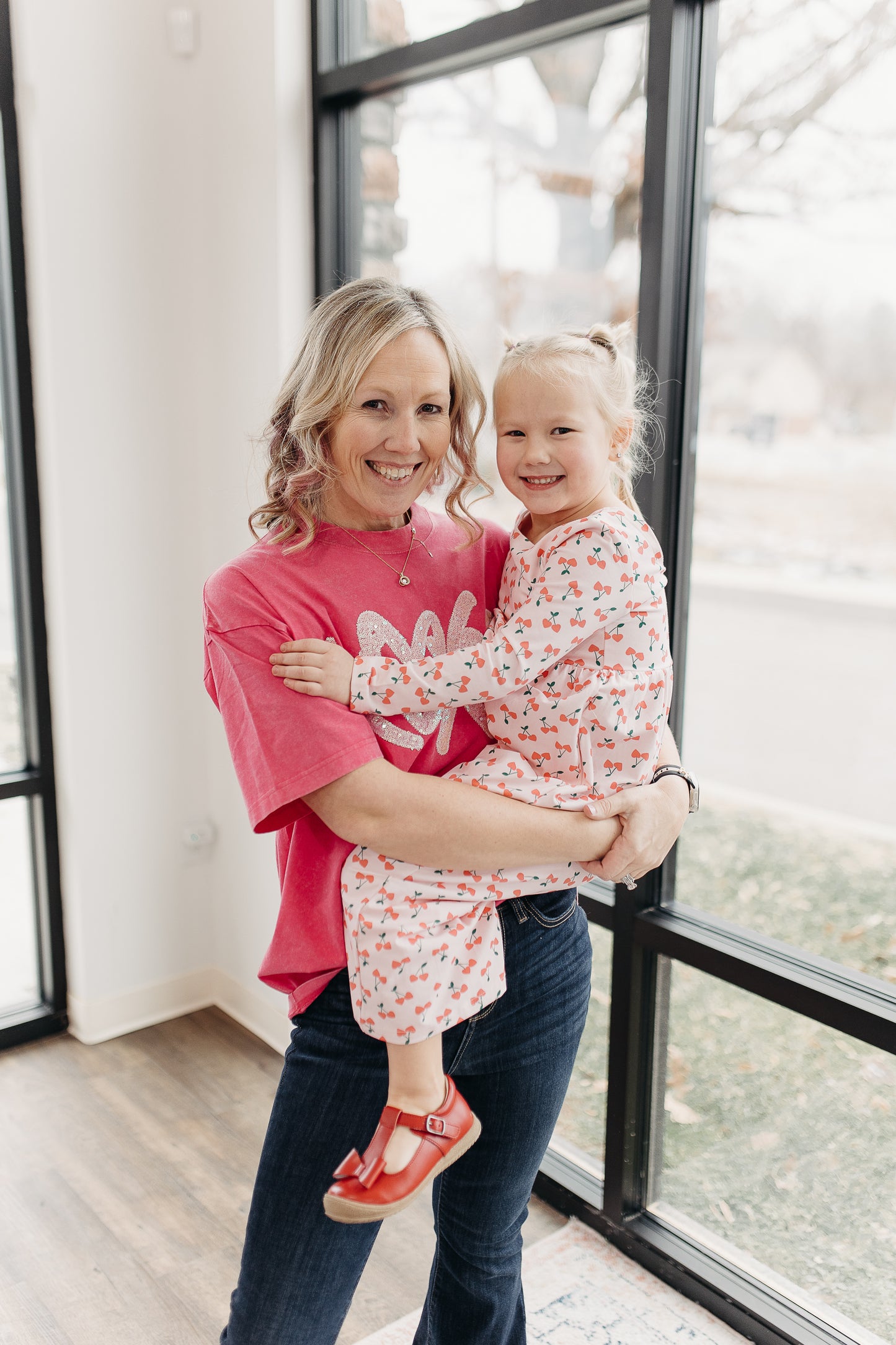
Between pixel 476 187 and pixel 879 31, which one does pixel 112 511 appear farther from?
pixel 879 31

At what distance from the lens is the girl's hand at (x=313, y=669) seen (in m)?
1.20

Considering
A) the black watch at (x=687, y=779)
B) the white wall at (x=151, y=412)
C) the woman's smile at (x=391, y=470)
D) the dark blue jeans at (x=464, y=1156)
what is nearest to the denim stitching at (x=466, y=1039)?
the dark blue jeans at (x=464, y=1156)

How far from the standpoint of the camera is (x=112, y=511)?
8.62 ft

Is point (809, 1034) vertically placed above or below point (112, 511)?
below

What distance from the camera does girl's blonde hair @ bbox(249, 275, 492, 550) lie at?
4.09 ft

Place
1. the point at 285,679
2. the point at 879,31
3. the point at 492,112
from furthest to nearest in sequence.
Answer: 1. the point at 492,112
2. the point at 879,31
3. the point at 285,679

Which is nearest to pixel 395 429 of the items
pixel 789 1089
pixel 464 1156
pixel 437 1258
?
pixel 464 1156

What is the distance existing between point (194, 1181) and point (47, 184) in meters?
2.13

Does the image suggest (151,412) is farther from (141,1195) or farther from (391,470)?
(141,1195)

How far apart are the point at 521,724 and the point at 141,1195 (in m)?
1.51

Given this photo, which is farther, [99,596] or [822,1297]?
[99,596]

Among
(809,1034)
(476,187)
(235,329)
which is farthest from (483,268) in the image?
(809,1034)

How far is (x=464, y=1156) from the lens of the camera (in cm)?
139

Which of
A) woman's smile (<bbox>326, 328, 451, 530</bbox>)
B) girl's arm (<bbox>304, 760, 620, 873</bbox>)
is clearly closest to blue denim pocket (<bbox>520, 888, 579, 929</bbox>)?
girl's arm (<bbox>304, 760, 620, 873</bbox>)
